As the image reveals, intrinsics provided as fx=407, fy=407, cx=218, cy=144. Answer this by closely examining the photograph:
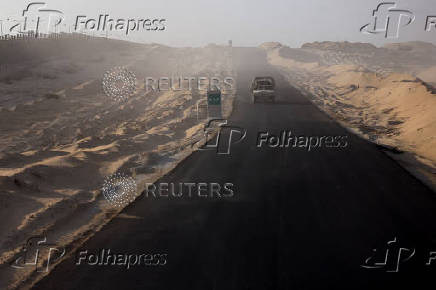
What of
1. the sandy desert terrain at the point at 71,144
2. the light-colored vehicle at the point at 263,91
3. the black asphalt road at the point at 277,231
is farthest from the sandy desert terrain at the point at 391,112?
the sandy desert terrain at the point at 71,144

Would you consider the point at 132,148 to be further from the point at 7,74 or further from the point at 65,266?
the point at 7,74

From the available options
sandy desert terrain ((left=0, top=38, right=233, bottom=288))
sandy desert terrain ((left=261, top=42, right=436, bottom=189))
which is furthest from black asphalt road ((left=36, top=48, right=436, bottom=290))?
sandy desert terrain ((left=261, top=42, right=436, bottom=189))

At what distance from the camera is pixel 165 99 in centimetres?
4062

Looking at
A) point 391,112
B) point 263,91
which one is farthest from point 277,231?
point 263,91

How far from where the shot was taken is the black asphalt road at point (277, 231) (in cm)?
798

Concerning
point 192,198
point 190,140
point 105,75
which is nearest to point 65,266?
point 192,198

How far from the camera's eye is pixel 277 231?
32.5ft

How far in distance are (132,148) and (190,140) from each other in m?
3.12

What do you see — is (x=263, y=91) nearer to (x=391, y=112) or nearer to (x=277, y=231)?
(x=391, y=112)

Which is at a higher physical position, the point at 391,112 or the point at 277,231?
the point at 391,112

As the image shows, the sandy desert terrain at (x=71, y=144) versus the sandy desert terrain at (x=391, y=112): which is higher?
the sandy desert terrain at (x=391, y=112)

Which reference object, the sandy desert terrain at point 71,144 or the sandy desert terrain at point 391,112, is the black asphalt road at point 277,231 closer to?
the sandy desert terrain at point 71,144

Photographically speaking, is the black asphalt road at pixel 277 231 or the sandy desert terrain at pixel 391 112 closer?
the black asphalt road at pixel 277 231

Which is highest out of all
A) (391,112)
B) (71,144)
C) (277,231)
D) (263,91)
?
(263,91)
